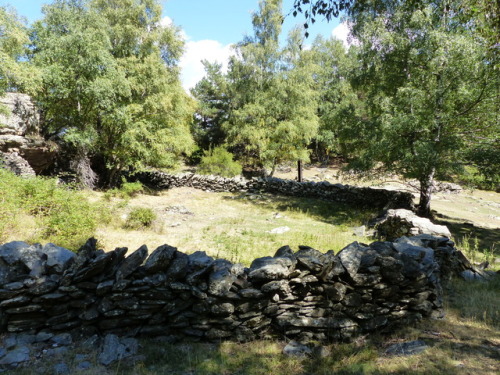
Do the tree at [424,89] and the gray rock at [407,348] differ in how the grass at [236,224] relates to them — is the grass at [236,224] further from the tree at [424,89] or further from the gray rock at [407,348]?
the gray rock at [407,348]

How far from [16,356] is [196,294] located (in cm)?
225

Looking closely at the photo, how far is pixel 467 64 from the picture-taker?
1054cm

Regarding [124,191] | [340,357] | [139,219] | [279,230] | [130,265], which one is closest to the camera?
[340,357]

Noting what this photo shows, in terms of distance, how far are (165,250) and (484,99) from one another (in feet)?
43.0

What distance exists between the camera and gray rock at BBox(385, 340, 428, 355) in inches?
146

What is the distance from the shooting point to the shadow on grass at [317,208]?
520 inches

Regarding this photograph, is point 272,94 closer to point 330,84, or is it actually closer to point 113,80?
point 113,80

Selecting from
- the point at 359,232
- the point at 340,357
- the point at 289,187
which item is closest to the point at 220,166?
the point at 289,187

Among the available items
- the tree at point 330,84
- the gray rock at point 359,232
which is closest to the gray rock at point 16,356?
the gray rock at point 359,232

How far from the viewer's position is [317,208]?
50.9 ft

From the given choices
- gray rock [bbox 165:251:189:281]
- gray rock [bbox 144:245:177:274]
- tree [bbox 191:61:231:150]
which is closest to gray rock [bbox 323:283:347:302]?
gray rock [bbox 165:251:189:281]

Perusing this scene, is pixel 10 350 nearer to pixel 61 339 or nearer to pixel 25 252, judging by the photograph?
pixel 61 339

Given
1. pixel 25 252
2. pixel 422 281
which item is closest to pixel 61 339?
pixel 25 252

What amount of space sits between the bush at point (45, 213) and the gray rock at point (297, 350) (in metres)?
5.56
